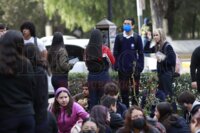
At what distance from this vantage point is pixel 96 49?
1310cm

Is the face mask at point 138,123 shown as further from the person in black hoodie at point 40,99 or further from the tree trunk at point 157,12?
the tree trunk at point 157,12

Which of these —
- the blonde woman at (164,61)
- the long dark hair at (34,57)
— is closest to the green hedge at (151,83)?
the blonde woman at (164,61)

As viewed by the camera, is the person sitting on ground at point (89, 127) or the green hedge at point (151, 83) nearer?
the person sitting on ground at point (89, 127)

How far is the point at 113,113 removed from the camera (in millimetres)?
11055

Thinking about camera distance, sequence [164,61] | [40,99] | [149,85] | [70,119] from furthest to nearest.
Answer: [149,85] → [164,61] → [70,119] → [40,99]

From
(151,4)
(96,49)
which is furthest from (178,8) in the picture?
(96,49)

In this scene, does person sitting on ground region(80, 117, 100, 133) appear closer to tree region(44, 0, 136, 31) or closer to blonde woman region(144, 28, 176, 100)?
blonde woman region(144, 28, 176, 100)

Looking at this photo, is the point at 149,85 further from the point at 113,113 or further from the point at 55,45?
the point at 113,113

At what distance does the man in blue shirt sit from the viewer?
13789 mm

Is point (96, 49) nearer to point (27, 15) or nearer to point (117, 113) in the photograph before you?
point (117, 113)

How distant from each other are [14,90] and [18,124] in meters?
0.37

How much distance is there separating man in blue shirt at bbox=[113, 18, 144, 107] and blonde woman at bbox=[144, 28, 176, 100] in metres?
0.36

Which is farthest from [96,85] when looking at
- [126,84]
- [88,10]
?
[88,10]

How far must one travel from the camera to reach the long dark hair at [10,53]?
7.68 metres
